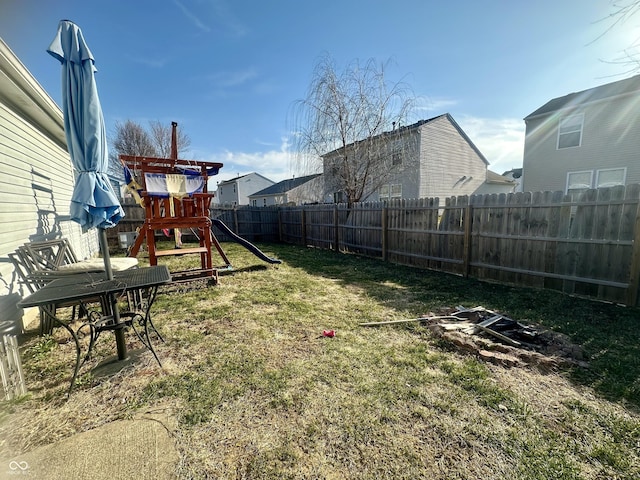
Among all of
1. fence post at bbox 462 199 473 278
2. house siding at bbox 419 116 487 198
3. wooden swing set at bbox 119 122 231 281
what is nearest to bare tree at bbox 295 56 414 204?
house siding at bbox 419 116 487 198

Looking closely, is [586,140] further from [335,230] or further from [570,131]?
[335,230]

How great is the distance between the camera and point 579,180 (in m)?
12.0

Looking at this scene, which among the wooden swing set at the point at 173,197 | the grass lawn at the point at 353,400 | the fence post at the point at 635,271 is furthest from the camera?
the wooden swing set at the point at 173,197

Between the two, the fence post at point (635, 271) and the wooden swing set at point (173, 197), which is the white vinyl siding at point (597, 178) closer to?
the fence post at point (635, 271)

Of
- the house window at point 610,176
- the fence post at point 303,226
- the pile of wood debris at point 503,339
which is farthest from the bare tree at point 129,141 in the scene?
the house window at point 610,176

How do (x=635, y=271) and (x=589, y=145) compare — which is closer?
(x=635, y=271)

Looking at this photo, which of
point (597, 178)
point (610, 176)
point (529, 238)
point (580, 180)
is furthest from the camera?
point (580, 180)

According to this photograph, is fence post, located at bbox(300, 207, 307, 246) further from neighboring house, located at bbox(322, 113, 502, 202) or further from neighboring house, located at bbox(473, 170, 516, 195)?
neighboring house, located at bbox(473, 170, 516, 195)

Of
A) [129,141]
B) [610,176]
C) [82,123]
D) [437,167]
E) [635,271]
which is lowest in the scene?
[635,271]

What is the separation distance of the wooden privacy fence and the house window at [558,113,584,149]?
10401mm

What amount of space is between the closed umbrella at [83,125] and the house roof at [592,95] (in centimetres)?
1658

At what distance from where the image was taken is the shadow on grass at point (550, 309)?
2.46m

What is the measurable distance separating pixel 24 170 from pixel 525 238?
28.3 feet

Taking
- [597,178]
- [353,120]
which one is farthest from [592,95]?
[353,120]
